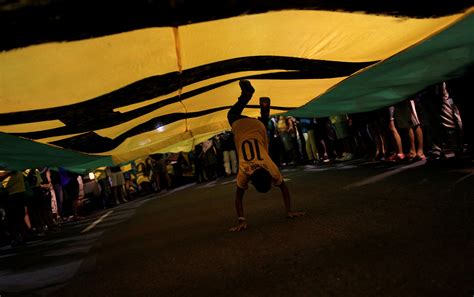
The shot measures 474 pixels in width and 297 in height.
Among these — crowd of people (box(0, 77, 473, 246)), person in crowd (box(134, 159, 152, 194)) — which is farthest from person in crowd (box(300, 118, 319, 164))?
person in crowd (box(134, 159, 152, 194))

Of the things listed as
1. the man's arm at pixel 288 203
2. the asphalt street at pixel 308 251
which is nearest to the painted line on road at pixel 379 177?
the asphalt street at pixel 308 251

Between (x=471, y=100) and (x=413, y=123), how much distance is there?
176 cm

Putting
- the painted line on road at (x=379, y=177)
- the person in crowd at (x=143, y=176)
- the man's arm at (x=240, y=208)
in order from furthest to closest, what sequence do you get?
the person in crowd at (x=143, y=176), the painted line on road at (x=379, y=177), the man's arm at (x=240, y=208)

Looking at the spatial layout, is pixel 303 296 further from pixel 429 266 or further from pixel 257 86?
pixel 257 86

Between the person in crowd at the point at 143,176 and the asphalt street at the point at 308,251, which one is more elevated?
the person in crowd at the point at 143,176

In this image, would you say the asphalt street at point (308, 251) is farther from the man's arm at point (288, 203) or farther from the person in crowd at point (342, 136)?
the person in crowd at point (342, 136)

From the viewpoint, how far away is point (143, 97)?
16.1 feet

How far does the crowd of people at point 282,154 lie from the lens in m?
6.78

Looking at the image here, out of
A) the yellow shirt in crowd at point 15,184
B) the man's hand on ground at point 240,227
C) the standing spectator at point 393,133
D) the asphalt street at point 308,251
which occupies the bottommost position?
the asphalt street at point 308,251

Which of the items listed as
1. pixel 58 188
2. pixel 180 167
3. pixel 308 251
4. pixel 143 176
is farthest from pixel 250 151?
pixel 143 176

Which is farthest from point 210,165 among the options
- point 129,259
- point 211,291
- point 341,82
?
point 211,291

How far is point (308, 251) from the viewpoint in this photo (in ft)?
10.6

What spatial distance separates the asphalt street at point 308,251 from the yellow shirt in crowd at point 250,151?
66 centimetres

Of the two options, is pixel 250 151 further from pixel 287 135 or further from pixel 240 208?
pixel 287 135
